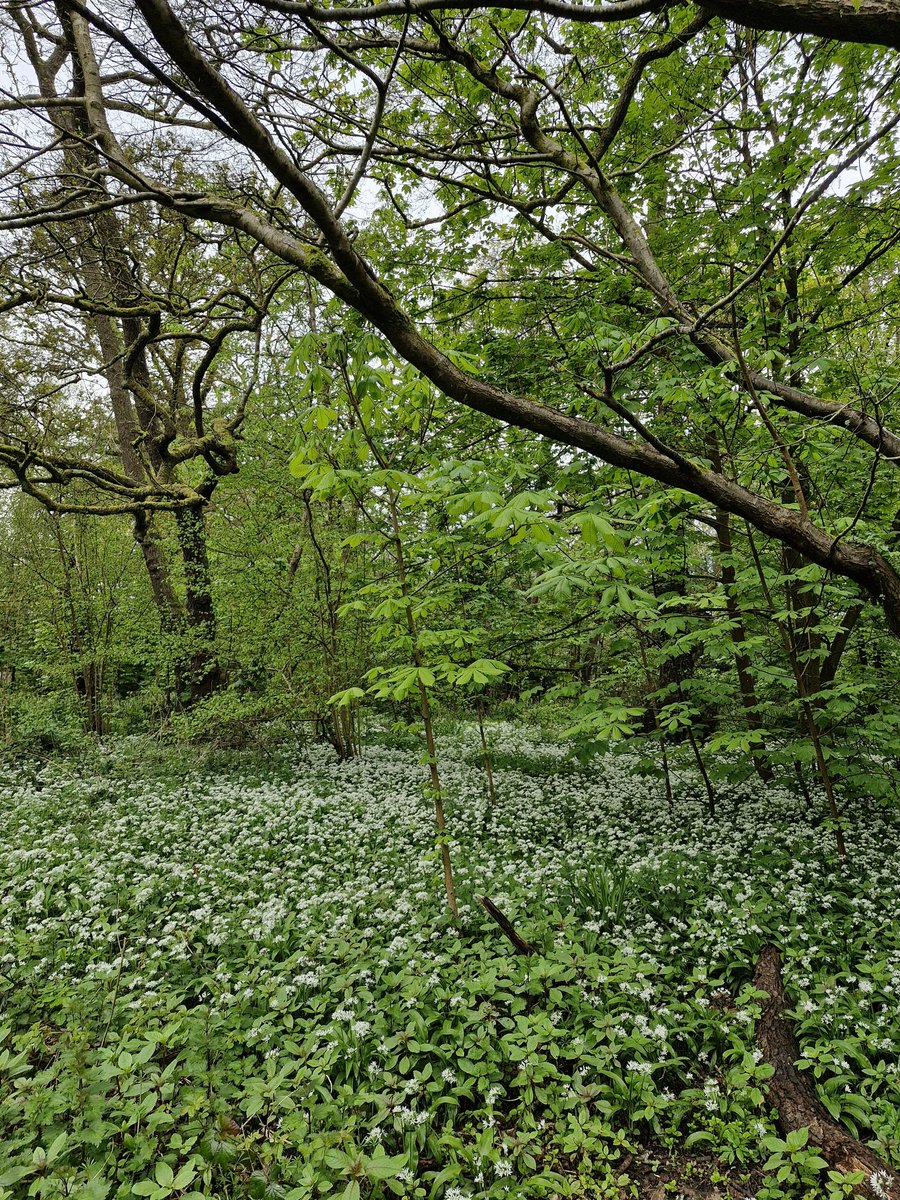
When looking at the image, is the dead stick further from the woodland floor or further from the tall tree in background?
the tall tree in background

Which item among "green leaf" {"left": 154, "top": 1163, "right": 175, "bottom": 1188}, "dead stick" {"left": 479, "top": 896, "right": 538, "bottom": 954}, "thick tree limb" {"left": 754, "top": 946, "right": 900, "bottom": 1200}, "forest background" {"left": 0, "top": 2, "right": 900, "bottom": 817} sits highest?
"forest background" {"left": 0, "top": 2, "right": 900, "bottom": 817}

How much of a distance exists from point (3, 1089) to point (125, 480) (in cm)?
816

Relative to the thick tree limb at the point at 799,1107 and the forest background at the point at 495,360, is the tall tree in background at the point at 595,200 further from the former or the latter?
the thick tree limb at the point at 799,1107

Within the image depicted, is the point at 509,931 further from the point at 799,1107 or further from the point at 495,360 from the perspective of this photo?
the point at 495,360

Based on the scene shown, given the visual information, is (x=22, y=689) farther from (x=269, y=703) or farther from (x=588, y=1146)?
(x=588, y=1146)

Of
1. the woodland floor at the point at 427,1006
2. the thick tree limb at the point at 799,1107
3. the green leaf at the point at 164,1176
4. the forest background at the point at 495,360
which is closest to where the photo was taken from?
the green leaf at the point at 164,1176

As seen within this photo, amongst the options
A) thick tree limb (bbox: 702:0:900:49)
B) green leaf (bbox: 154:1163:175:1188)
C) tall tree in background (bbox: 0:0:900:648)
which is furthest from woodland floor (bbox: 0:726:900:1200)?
thick tree limb (bbox: 702:0:900:49)

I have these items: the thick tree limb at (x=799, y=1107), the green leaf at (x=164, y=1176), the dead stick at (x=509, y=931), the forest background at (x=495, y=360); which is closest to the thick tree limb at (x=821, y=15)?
the forest background at (x=495, y=360)

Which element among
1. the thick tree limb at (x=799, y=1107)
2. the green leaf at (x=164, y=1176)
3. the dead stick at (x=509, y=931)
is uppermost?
the green leaf at (x=164, y=1176)

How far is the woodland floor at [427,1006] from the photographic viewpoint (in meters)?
2.56

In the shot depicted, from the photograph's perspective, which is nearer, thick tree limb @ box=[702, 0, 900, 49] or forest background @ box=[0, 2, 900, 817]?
thick tree limb @ box=[702, 0, 900, 49]

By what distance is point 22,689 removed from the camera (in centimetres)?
1229

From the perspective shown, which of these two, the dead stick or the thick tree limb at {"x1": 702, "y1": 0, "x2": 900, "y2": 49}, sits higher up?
the thick tree limb at {"x1": 702, "y1": 0, "x2": 900, "y2": 49}

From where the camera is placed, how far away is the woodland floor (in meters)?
2.56
